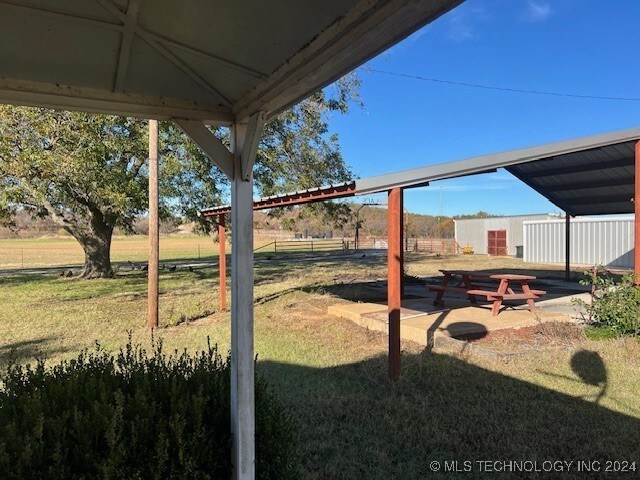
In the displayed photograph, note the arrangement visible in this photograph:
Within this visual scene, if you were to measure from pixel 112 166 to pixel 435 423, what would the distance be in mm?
11425

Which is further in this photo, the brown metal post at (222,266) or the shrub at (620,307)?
the brown metal post at (222,266)

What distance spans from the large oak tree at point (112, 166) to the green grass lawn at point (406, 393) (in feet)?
12.2

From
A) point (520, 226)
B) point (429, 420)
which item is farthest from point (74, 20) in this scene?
point (520, 226)

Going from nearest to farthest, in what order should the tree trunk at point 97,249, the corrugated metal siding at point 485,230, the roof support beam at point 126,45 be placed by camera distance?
the roof support beam at point 126,45 < the tree trunk at point 97,249 < the corrugated metal siding at point 485,230

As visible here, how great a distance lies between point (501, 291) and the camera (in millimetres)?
7383

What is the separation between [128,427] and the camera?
2.12 metres

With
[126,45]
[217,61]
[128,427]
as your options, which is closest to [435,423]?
[128,427]

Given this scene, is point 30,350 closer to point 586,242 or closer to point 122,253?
point 586,242

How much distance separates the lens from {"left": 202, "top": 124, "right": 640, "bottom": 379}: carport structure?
490 cm

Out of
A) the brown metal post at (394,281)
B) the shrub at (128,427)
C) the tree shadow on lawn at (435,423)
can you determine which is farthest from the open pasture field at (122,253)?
the shrub at (128,427)

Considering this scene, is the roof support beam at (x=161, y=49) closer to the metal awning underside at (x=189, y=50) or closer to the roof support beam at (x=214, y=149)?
the metal awning underside at (x=189, y=50)

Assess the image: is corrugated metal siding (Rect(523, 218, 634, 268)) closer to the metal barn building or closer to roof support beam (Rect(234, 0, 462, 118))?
the metal barn building

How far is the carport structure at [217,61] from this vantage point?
149 cm

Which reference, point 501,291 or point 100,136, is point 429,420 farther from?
point 100,136
